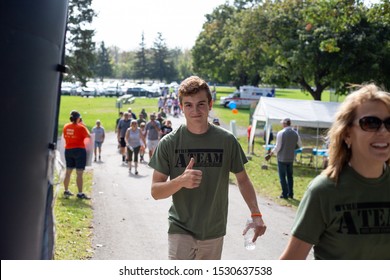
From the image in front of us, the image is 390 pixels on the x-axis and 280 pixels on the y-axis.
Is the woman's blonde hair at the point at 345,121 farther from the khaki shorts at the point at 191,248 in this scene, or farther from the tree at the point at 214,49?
the tree at the point at 214,49

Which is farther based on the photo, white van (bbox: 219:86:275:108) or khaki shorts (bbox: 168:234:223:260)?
white van (bbox: 219:86:275:108)

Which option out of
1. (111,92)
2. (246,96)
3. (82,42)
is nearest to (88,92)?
(111,92)

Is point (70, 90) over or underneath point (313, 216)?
over

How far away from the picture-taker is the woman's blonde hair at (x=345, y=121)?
2.81 meters

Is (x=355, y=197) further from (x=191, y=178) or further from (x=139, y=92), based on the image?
(x=139, y=92)

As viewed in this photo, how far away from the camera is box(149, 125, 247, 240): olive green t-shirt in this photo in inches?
163

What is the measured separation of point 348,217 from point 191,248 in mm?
1722

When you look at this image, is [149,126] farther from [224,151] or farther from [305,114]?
[224,151]

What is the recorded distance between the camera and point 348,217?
2.68 m

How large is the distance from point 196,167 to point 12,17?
6.46 feet

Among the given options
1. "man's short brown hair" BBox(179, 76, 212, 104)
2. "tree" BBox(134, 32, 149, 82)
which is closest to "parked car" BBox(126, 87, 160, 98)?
"tree" BBox(134, 32, 149, 82)

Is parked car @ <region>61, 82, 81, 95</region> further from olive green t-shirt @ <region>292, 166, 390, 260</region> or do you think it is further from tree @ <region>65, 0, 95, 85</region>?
olive green t-shirt @ <region>292, 166, 390, 260</region>

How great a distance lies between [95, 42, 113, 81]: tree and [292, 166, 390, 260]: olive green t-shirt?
12659 centimetres

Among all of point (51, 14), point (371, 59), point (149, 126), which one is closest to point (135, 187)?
point (149, 126)
